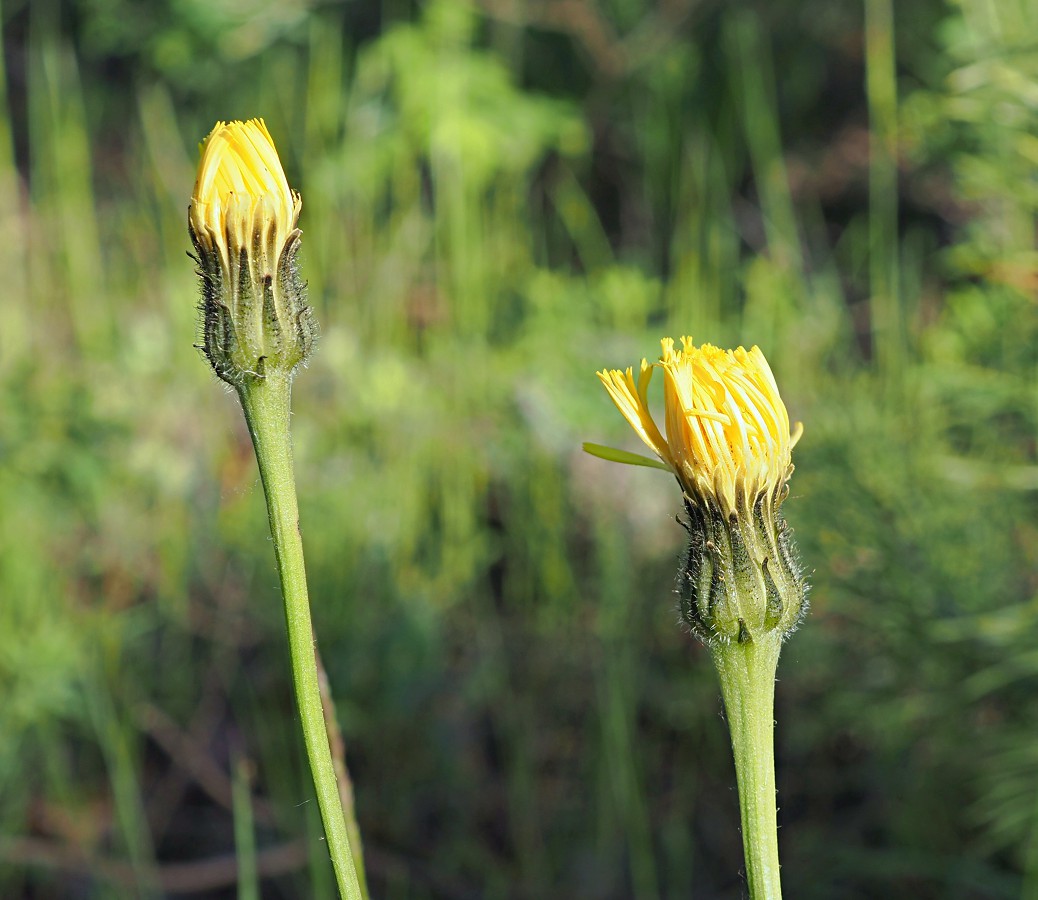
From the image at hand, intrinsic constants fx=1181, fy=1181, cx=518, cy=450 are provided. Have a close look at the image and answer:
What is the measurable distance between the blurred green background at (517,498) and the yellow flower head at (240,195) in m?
0.69

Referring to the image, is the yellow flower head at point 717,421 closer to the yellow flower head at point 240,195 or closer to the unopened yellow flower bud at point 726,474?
the unopened yellow flower bud at point 726,474

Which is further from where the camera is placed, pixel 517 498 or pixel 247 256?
pixel 517 498

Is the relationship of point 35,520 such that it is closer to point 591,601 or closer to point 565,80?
point 591,601

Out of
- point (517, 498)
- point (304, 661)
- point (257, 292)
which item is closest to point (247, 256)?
point (257, 292)

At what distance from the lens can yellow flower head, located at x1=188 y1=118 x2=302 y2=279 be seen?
77cm

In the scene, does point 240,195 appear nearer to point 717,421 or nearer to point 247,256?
point 247,256

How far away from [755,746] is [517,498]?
6.10ft

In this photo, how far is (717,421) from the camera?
2.57ft

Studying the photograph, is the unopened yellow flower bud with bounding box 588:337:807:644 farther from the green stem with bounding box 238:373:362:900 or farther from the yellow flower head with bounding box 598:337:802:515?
the green stem with bounding box 238:373:362:900

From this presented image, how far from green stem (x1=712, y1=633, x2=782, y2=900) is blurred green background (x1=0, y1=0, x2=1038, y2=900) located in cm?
58

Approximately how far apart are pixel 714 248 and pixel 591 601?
44.1 inches

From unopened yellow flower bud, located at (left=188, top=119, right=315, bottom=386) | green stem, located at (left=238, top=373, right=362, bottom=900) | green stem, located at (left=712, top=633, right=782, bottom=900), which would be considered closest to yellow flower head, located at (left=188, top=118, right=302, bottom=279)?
unopened yellow flower bud, located at (left=188, top=119, right=315, bottom=386)

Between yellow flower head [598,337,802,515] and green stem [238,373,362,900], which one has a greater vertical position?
yellow flower head [598,337,802,515]

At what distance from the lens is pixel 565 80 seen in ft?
14.8
